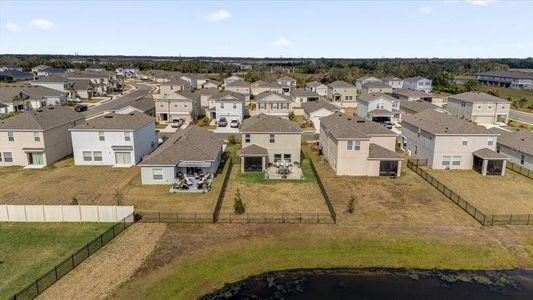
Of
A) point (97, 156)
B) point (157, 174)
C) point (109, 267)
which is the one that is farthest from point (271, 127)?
point (109, 267)

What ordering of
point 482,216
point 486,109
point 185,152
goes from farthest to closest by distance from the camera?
point 486,109, point 185,152, point 482,216

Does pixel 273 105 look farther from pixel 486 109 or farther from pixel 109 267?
pixel 109 267

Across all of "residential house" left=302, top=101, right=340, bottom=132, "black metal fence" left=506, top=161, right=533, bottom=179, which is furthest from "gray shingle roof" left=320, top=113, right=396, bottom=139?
"residential house" left=302, top=101, right=340, bottom=132

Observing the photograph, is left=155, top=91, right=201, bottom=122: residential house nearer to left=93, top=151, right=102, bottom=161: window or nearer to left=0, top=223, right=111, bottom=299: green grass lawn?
left=93, top=151, right=102, bottom=161: window

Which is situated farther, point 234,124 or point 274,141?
point 234,124

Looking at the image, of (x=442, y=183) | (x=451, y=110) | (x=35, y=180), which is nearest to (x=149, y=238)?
(x=35, y=180)

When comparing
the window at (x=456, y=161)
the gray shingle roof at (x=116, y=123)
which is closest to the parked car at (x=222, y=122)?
the gray shingle roof at (x=116, y=123)
